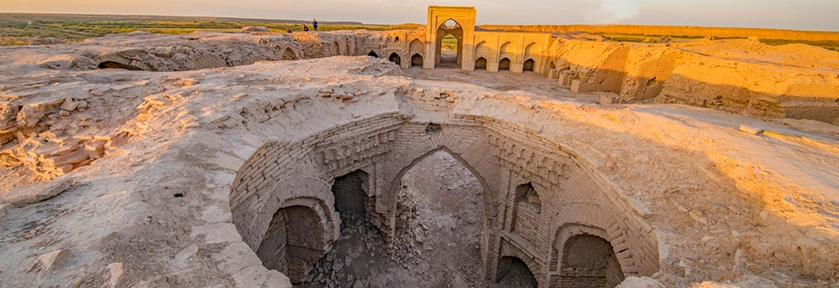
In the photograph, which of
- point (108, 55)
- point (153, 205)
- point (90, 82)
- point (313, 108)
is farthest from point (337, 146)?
point (108, 55)

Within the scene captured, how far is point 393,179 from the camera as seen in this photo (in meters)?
7.45

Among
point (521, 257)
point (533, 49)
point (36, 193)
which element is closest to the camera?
point (36, 193)

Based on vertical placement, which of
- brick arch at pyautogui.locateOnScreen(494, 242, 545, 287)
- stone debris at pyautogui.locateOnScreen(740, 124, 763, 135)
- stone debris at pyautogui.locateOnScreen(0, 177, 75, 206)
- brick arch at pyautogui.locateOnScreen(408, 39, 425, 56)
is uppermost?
stone debris at pyautogui.locateOnScreen(740, 124, 763, 135)

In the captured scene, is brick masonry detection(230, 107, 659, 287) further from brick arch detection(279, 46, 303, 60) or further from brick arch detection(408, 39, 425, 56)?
brick arch detection(408, 39, 425, 56)

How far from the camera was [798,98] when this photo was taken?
7.32 m

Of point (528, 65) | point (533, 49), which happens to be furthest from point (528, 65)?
point (533, 49)

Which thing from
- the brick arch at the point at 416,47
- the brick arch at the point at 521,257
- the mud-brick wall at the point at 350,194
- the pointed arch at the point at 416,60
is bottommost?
the brick arch at the point at 521,257

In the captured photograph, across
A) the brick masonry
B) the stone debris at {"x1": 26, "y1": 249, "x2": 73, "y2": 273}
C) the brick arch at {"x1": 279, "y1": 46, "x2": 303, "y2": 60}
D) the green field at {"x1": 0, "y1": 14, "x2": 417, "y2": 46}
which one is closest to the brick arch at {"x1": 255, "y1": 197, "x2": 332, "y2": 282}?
the brick masonry

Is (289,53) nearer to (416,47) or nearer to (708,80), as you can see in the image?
(416,47)

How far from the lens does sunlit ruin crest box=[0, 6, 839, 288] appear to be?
8.59ft

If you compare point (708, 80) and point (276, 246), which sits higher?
point (708, 80)

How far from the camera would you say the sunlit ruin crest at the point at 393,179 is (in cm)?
262

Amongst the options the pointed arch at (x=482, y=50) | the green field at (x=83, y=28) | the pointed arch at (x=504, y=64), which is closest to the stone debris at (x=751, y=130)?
the pointed arch at (x=482, y=50)

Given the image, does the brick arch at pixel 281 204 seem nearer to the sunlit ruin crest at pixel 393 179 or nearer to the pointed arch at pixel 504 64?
the sunlit ruin crest at pixel 393 179
